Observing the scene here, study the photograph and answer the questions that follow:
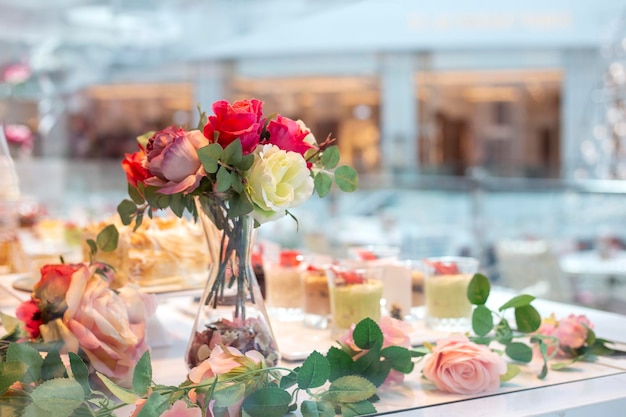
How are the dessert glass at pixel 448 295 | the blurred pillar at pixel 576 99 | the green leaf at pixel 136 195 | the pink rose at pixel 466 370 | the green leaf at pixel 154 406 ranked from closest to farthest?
the green leaf at pixel 154 406, the pink rose at pixel 466 370, the green leaf at pixel 136 195, the dessert glass at pixel 448 295, the blurred pillar at pixel 576 99

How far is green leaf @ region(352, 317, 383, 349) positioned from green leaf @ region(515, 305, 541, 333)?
395 mm

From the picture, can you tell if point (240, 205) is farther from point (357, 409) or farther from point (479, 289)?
point (479, 289)

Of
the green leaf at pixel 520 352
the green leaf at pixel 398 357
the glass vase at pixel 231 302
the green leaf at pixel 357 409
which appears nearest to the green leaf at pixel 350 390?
the green leaf at pixel 357 409

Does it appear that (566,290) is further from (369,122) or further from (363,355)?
(369,122)

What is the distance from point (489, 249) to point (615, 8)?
9.70 meters

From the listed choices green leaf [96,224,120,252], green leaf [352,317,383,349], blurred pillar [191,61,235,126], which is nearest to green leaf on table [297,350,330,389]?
green leaf [352,317,383,349]

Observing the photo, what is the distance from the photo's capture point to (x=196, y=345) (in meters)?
1.54

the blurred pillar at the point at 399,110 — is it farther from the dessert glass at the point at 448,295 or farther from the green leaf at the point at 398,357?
the green leaf at the point at 398,357

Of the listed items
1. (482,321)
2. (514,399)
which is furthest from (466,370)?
(482,321)

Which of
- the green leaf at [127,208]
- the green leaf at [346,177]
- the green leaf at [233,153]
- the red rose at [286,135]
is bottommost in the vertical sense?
the green leaf at [127,208]

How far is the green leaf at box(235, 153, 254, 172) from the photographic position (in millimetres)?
1366

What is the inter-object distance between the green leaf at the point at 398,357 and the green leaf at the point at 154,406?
1.30 feet

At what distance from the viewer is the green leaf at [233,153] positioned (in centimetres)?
136

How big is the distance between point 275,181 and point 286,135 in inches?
4.1
